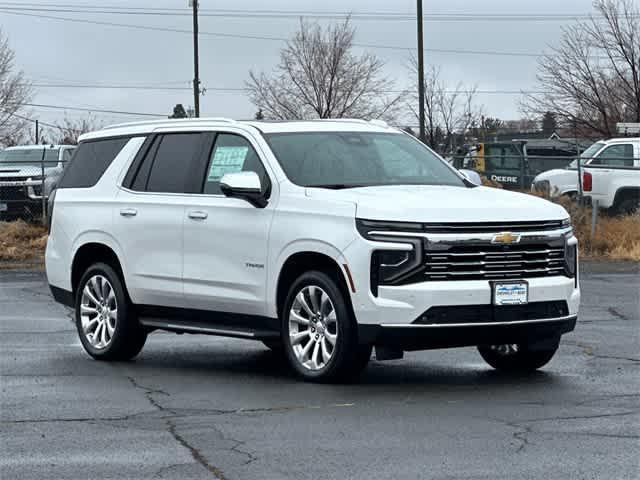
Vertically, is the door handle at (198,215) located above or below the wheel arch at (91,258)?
above

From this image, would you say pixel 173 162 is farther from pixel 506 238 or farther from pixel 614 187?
pixel 614 187

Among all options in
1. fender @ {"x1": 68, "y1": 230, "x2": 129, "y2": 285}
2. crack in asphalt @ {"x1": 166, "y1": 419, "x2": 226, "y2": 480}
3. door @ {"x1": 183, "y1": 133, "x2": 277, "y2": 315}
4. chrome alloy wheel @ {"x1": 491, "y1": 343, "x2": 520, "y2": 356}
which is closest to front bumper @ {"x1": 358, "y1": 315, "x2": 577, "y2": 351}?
chrome alloy wheel @ {"x1": 491, "y1": 343, "x2": 520, "y2": 356}

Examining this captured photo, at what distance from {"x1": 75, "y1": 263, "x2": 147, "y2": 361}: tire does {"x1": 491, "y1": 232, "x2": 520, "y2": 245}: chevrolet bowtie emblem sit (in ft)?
11.1

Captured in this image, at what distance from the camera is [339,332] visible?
380 inches

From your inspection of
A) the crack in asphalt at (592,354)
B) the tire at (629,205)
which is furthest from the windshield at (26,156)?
the crack in asphalt at (592,354)

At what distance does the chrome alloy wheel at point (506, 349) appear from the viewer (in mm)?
10742

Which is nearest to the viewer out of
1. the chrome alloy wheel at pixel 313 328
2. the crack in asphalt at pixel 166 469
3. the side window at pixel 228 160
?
the crack in asphalt at pixel 166 469

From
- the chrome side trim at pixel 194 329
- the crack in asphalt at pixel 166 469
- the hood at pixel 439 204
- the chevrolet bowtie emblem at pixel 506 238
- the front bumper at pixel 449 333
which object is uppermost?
the hood at pixel 439 204

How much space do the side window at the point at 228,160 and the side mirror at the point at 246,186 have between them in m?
0.31

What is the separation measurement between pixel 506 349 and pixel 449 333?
1.43 metres

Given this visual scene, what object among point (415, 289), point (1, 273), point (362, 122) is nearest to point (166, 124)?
point (362, 122)

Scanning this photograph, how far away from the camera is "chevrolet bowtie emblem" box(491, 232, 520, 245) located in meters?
9.61

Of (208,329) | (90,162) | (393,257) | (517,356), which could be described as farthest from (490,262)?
(90,162)

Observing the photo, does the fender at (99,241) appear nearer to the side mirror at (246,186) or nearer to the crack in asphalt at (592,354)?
the side mirror at (246,186)
